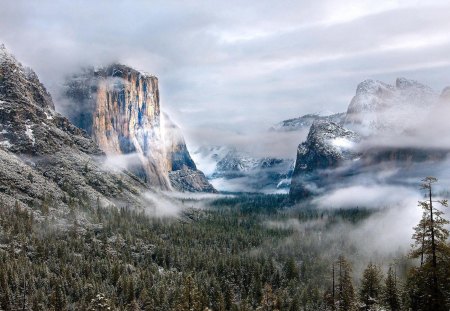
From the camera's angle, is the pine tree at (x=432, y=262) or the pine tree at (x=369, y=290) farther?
the pine tree at (x=369, y=290)

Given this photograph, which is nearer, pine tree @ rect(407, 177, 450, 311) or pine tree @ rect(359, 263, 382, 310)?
pine tree @ rect(407, 177, 450, 311)

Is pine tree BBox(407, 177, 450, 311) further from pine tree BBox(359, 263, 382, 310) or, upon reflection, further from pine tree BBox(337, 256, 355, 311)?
pine tree BBox(337, 256, 355, 311)

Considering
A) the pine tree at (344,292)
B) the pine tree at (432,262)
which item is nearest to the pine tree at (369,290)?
the pine tree at (344,292)

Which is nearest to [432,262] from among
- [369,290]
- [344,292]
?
[369,290]

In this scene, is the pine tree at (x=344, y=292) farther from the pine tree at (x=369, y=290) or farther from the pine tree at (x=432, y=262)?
the pine tree at (x=432, y=262)

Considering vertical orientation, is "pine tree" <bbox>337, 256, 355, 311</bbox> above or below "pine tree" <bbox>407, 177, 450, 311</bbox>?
below

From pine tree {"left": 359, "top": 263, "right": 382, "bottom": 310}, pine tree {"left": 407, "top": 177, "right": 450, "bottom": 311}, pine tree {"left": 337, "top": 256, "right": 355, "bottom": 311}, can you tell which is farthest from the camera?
pine tree {"left": 337, "top": 256, "right": 355, "bottom": 311}

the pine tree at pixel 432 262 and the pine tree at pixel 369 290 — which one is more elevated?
the pine tree at pixel 432 262

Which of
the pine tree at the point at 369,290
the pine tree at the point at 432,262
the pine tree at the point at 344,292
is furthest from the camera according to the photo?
the pine tree at the point at 344,292

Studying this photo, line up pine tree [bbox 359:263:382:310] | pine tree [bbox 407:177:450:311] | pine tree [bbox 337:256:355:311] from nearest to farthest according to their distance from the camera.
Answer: pine tree [bbox 407:177:450:311] < pine tree [bbox 359:263:382:310] < pine tree [bbox 337:256:355:311]

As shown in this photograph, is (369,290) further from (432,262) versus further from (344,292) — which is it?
(432,262)

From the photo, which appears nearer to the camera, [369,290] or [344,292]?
[369,290]

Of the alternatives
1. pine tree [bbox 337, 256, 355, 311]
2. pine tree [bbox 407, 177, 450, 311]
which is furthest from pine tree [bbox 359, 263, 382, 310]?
pine tree [bbox 407, 177, 450, 311]
